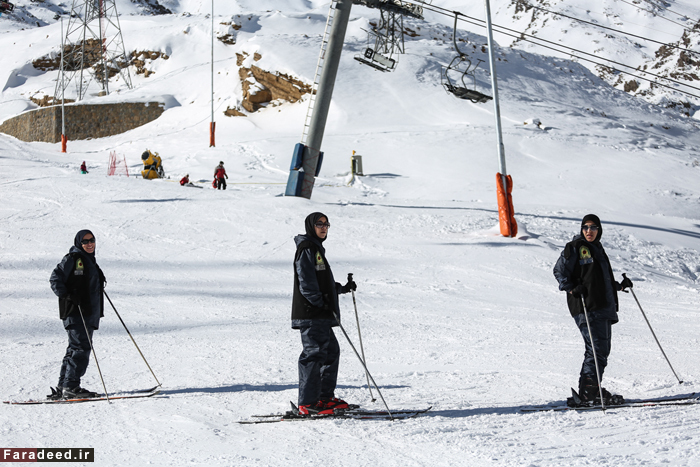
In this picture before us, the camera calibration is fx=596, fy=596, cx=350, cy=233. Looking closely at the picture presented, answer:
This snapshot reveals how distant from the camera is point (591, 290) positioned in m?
4.59

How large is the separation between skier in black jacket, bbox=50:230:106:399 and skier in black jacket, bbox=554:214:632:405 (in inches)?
155

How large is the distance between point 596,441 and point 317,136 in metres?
12.9

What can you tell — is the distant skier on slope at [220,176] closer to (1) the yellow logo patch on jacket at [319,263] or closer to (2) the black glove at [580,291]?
(1) the yellow logo patch on jacket at [319,263]

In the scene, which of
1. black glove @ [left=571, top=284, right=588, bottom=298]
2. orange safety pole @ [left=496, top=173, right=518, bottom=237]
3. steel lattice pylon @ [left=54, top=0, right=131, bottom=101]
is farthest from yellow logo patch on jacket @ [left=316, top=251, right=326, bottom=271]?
steel lattice pylon @ [left=54, top=0, right=131, bottom=101]

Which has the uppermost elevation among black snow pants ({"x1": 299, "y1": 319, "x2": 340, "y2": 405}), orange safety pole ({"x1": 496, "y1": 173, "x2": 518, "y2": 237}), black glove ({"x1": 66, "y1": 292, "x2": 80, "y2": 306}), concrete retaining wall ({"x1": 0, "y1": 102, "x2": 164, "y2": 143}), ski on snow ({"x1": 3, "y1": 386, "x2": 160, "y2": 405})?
concrete retaining wall ({"x1": 0, "y1": 102, "x2": 164, "y2": 143})

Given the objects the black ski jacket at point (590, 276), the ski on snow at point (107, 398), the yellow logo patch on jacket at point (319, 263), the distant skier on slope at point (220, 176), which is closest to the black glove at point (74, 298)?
the ski on snow at point (107, 398)

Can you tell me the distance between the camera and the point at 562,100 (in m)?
34.0

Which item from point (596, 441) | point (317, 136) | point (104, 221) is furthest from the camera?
point (317, 136)

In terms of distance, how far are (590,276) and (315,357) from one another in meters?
2.20

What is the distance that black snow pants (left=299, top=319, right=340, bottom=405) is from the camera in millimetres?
4426

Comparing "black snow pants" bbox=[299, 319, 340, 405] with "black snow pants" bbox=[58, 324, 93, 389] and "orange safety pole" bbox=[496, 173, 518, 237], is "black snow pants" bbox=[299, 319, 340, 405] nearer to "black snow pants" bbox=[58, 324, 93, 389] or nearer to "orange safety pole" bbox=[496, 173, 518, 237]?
"black snow pants" bbox=[58, 324, 93, 389]

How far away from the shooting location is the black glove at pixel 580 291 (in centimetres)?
460

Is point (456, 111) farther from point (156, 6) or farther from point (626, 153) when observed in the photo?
point (156, 6)

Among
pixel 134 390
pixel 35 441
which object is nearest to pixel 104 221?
pixel 134 390
